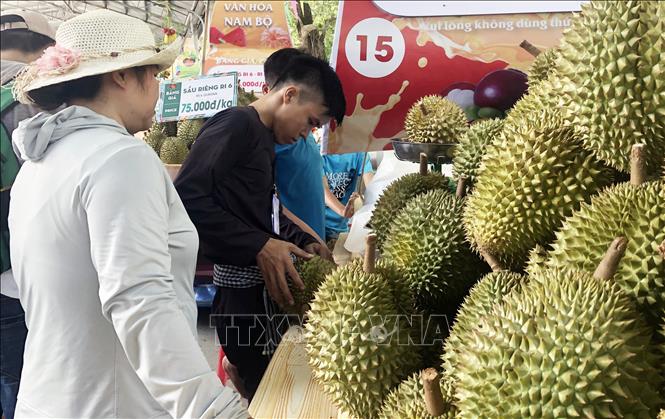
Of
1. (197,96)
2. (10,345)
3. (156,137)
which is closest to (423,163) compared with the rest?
(10,345)

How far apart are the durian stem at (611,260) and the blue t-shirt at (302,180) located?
240 centimetres

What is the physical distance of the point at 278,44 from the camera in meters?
3.95

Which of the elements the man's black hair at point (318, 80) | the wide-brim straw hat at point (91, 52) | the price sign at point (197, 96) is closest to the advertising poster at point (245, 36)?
the price sign at point (197, 96)

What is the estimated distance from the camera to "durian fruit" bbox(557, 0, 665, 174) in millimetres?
1048

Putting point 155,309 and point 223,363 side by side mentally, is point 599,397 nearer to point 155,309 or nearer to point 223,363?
point 155,309

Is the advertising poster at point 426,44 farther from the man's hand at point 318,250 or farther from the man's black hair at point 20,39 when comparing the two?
the man's black hair at point 20,39

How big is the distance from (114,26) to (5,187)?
1.32 metres

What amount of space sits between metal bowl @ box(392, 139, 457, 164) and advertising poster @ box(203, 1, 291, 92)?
2.02 metres

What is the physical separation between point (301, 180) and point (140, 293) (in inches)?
81.6

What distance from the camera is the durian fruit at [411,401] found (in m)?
1.11

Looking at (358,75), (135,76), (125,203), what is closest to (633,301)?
(125,203)

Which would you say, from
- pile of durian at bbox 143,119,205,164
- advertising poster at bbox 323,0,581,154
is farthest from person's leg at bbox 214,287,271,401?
pile of durian at bbox 143,119,205,164

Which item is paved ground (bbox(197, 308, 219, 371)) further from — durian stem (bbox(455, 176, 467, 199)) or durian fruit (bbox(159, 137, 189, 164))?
durian stem (bbox(455, 176, 467, 199))

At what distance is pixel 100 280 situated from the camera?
4.16 feet
